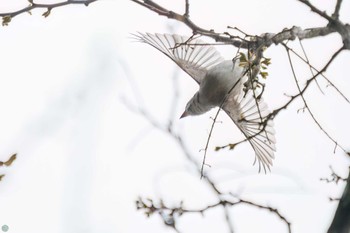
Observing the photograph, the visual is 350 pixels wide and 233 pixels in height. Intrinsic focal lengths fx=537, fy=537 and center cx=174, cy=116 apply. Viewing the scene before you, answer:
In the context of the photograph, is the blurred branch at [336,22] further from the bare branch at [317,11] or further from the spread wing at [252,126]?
the spread wing at [252,126]

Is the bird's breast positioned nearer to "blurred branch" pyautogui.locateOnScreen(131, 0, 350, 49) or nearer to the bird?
the bird

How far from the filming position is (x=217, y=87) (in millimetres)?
5055

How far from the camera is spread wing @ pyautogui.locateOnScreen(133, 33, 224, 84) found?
209 inches

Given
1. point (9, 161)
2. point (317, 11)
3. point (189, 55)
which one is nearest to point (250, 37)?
point (317, 11)

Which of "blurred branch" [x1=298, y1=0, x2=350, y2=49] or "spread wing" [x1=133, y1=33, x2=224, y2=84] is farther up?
"blurred branch" [x1=298, y1=0, x2=350, y2=49]

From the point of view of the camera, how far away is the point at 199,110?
5734mm

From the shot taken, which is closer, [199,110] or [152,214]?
[152,214]

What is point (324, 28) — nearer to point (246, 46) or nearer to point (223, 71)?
point (246, 46)

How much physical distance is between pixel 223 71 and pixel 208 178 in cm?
168

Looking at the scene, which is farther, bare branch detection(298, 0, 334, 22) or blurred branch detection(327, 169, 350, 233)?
bare branch detection(298, 0, 334, 22)

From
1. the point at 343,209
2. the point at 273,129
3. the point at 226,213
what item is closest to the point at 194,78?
the point at 273,129

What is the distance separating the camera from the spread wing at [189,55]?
5.31 metres

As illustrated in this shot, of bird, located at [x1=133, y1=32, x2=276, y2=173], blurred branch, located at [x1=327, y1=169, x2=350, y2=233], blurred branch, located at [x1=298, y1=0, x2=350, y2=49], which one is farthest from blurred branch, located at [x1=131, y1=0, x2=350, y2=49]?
blurred branch, located at [x1=327, y1=169, x2=350, y2=233]

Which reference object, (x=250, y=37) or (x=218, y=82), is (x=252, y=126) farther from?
(x=250, y=37)
